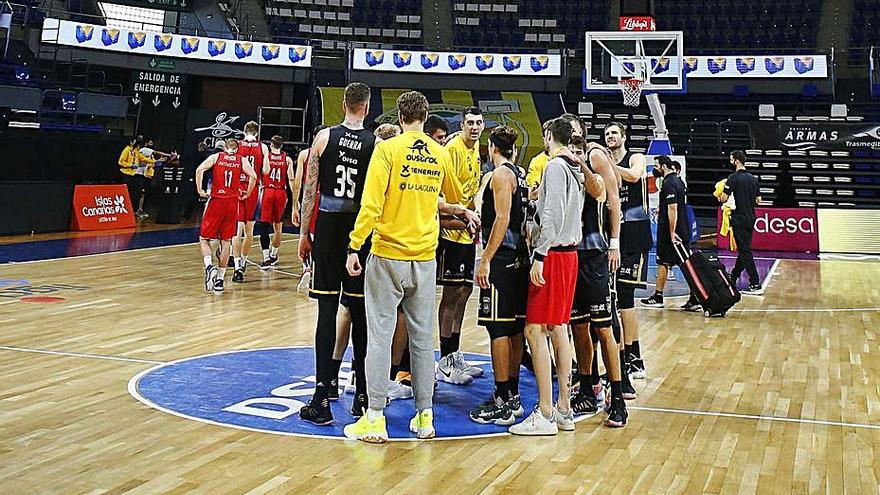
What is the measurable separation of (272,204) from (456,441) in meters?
7.92

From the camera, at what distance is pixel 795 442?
4.79m

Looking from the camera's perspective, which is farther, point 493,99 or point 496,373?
point 493,99

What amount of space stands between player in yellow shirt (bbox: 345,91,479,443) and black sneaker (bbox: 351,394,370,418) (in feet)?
1.10

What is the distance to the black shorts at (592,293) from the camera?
17.0ft

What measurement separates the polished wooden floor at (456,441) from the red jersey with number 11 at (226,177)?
61.5 inches

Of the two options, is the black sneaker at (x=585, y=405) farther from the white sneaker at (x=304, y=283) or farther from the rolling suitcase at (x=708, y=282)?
the white sneaker at (x=304, y=283)

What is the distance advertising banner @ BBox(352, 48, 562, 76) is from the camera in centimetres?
2430

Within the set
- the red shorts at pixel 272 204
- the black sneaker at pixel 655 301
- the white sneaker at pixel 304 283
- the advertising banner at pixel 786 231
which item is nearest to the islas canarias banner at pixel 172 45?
the red shorts at pixel 272 204

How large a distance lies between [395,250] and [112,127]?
64.9ft

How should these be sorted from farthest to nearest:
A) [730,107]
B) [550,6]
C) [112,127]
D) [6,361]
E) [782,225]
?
[550,6]
[730,107]
[112,127]
[782,225]
[6,361]

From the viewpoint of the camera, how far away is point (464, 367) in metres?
6.20

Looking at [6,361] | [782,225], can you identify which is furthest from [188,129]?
[6,361]

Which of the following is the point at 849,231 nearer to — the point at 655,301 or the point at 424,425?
the point at 655,301

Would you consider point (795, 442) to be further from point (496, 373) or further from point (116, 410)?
point (116, 410)
